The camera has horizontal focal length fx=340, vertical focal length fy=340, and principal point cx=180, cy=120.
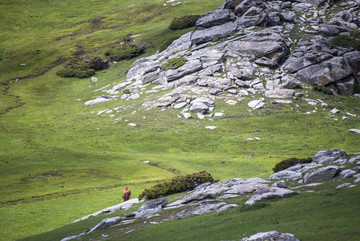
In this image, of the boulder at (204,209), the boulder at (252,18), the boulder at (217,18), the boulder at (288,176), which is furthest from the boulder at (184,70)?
the boulder at (204,209)

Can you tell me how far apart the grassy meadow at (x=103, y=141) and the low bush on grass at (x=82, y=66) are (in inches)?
101

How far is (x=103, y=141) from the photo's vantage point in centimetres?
6438

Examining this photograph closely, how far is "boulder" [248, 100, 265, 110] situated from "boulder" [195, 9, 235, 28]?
37.9 meters

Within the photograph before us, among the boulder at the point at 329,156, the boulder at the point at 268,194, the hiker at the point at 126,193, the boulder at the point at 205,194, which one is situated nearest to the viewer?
the boulder at the point at 268,194

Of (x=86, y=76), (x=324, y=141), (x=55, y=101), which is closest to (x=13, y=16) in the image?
(x=86, y=76)

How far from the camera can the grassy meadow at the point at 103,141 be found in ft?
133

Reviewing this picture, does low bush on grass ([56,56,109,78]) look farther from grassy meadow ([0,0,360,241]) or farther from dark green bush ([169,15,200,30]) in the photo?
dark green bush ([169,15,200,30])

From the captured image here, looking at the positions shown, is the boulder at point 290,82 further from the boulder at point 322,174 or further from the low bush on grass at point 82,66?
the low bush on grass at point 82,66

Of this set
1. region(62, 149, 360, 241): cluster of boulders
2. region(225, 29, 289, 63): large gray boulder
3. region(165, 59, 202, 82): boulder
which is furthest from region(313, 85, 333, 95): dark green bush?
region(62, 149, 360, 241): cluster of boulders

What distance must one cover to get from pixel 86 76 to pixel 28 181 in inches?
2842

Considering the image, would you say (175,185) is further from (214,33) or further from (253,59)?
(214,33)

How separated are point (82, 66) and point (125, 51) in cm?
1562

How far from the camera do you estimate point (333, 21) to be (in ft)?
319

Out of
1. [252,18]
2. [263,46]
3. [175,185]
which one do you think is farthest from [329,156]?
[252,18]
